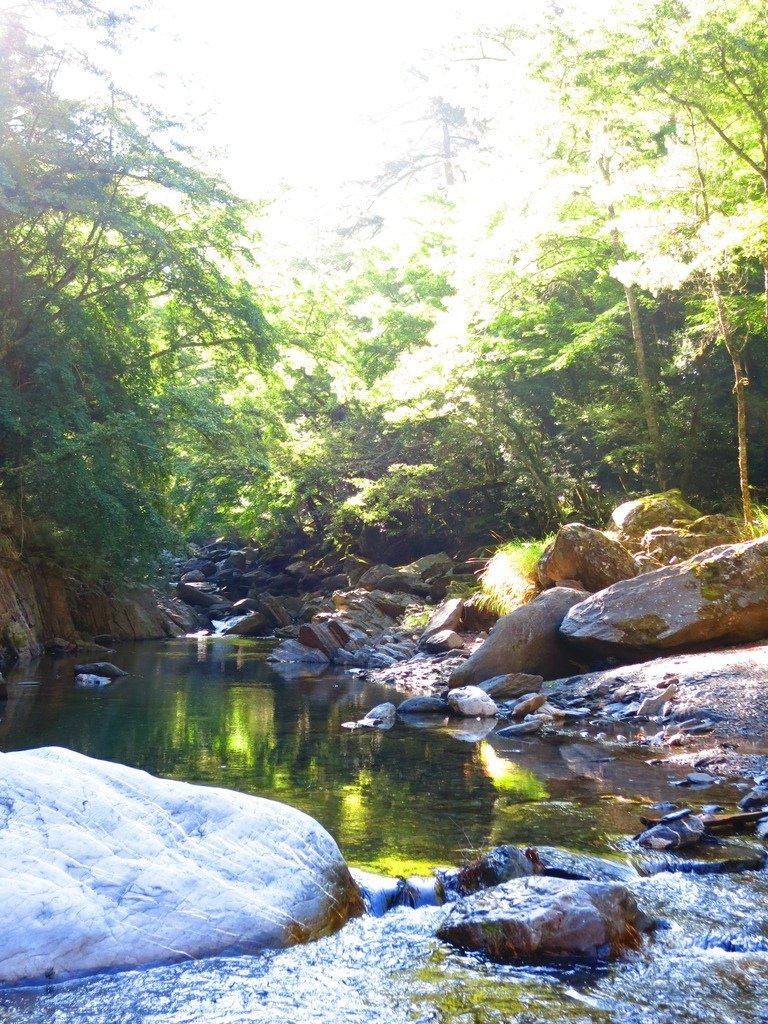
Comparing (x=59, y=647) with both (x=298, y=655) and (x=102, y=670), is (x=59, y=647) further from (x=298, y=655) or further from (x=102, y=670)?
(x=298, y=655)

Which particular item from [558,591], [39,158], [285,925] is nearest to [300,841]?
[285,925]

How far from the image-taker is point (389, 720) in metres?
9.82

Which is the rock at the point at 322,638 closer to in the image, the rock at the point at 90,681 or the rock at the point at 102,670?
the rock at the point at 102,670

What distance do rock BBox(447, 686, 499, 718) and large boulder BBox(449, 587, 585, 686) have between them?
1.36m

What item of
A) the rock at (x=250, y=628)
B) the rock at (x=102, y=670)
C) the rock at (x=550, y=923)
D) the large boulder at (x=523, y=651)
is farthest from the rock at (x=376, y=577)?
the rock at (x=550, y=923)

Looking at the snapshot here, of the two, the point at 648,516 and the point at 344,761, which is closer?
the point at 344,761

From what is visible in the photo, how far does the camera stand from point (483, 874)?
449 cm

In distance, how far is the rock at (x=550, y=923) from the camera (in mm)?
3691

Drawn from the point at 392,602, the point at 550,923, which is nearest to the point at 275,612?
the point at 392,602

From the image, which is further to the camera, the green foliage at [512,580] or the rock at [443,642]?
the green foliage at [512,580]

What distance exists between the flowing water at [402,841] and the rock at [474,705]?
0.61 meters

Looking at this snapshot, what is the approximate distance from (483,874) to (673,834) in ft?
4.46

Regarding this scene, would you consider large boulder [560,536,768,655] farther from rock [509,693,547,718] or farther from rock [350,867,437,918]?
rock [350,867,437,918]

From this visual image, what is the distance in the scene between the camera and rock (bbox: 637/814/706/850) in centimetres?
510
